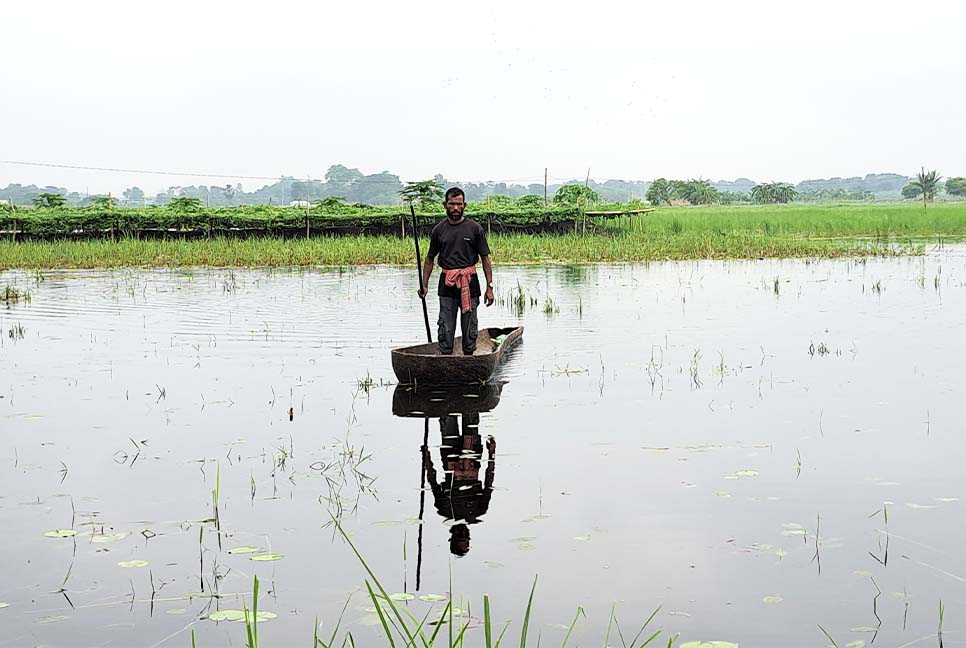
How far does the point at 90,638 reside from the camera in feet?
13.8

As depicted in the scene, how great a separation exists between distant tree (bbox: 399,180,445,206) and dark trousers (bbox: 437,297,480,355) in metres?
26.0

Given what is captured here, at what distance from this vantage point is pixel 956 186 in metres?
105

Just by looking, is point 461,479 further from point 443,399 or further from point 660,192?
point 660,192

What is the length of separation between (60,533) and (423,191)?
3129 cm

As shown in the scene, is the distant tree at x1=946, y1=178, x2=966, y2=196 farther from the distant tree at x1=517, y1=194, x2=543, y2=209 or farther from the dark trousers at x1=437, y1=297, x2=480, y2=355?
the dark trousers at x1=437, y1=297, x2=480, y2=355

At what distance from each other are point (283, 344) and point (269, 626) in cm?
824

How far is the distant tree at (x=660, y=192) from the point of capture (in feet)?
283

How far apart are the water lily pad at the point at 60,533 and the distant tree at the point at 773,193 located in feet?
312

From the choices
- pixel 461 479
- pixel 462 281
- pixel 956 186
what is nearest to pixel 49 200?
pixel 462 281

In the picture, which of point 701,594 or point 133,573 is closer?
point 701,594

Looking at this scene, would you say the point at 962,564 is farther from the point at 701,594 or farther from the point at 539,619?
the point at 539,619

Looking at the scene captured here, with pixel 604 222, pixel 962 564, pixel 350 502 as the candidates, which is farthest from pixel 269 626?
pixel 604 222

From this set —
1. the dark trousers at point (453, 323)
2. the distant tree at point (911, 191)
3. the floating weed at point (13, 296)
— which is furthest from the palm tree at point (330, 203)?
the distant tree at point (911, 191)

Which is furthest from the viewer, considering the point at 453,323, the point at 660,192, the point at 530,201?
the point at 660,192
